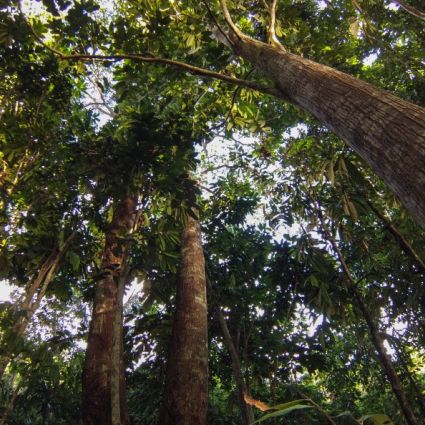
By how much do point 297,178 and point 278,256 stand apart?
1.67 m

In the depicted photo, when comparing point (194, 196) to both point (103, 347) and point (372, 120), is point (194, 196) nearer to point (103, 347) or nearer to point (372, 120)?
point (103, 347)

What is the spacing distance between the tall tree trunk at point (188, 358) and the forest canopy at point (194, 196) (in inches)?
0.7

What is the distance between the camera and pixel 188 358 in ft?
11.2

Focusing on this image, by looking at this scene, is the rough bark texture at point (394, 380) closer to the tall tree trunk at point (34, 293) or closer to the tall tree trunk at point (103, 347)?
the tall tree trunk at point (103, 347)

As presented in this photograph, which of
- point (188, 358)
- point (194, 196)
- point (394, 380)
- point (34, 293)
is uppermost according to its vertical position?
point (194, 196)

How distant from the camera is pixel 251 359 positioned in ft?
21.3

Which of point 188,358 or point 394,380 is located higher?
point 188,358

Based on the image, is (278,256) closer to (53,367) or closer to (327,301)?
(327,301)

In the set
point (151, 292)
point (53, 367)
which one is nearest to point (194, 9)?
point (151, 292)

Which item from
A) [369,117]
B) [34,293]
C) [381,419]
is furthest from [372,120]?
[34,293]

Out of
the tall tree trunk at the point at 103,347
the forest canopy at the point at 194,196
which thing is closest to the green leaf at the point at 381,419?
the forest canopy at the point at 194,196

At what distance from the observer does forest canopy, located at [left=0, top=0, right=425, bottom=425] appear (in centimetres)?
292

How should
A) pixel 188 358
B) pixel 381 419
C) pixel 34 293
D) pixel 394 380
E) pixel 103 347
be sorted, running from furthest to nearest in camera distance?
pixel 34 293 < pixel 394 380 < pixel 103 347 < pixel 188 358 < pixel 381 419

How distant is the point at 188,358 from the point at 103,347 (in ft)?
2.87
